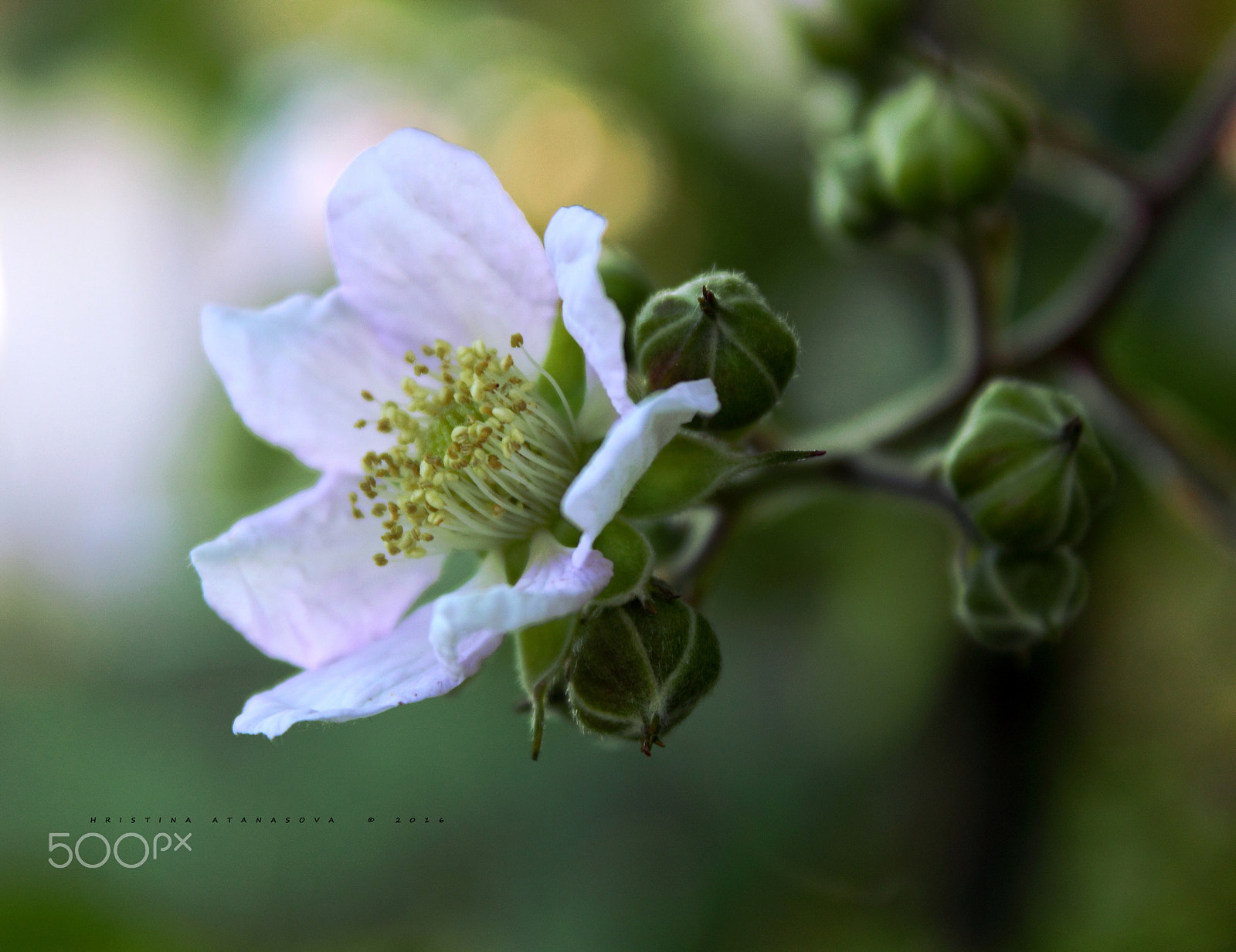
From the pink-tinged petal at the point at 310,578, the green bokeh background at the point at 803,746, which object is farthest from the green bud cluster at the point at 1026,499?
the green bokeh background at the point at 803,746

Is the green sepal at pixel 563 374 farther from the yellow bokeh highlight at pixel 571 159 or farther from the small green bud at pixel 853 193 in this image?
the yellow bokeh highlight at pixel 571 159

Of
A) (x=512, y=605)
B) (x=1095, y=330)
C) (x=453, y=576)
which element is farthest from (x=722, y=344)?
(x=453, y=576)

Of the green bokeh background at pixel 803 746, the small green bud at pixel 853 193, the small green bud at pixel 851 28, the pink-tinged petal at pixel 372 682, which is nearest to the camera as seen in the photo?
the pink-tinged petal at pixel 372 682

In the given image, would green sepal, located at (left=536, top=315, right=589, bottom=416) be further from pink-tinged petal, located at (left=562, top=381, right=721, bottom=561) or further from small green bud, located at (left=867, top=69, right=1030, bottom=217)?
small green bud, located at (left=867, top=69, right=1030, bottom=217)

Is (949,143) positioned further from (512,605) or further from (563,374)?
(512,605)

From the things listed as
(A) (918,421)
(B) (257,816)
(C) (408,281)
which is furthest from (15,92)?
(A) (918,421)

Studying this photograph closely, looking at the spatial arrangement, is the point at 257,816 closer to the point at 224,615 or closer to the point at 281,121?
the point at 224,615

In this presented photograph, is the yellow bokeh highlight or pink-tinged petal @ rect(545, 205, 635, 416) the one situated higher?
pink-tinged petal @ rect(545, 205, 635, 416)

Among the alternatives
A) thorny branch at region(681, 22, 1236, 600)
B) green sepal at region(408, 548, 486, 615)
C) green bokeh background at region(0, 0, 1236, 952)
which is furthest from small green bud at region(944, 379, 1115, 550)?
green sepal at region(408, 548, 486, 615)
